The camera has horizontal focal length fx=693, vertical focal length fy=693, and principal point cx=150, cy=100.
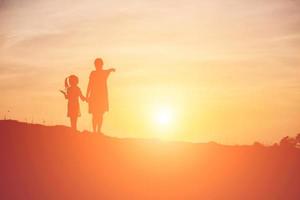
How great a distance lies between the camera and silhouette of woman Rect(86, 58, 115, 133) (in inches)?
831

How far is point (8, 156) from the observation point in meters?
18.9

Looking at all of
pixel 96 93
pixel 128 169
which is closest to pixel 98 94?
pixel 96 93

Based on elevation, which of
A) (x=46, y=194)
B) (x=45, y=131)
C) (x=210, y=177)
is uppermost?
(x=45, y=131)

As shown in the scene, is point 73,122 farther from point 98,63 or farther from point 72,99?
point 98,63

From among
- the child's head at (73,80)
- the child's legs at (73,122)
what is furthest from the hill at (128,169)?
the child's head at (73,80)

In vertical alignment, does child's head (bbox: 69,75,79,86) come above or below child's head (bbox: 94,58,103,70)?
below

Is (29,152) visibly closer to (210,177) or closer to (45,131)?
(45,131)

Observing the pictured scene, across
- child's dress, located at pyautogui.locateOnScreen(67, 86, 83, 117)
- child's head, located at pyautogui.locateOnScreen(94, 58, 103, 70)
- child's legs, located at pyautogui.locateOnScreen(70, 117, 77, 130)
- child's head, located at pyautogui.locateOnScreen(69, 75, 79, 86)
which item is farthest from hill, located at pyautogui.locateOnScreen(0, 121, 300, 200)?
child's head, located at pyautogui.locateOnScreen(94, 58, 103, 70)

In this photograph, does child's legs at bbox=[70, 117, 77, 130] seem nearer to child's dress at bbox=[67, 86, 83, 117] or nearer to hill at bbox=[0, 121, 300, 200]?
child's dress at bbox=[67, 86, 83, 117]

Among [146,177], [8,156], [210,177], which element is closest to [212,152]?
[210,177]

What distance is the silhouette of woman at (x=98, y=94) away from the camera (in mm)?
21109

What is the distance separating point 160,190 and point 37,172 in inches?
136

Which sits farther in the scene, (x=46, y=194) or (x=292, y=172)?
(x=292, y=172)

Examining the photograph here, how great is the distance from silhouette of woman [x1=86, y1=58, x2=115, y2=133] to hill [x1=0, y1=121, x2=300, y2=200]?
0.58 meters
